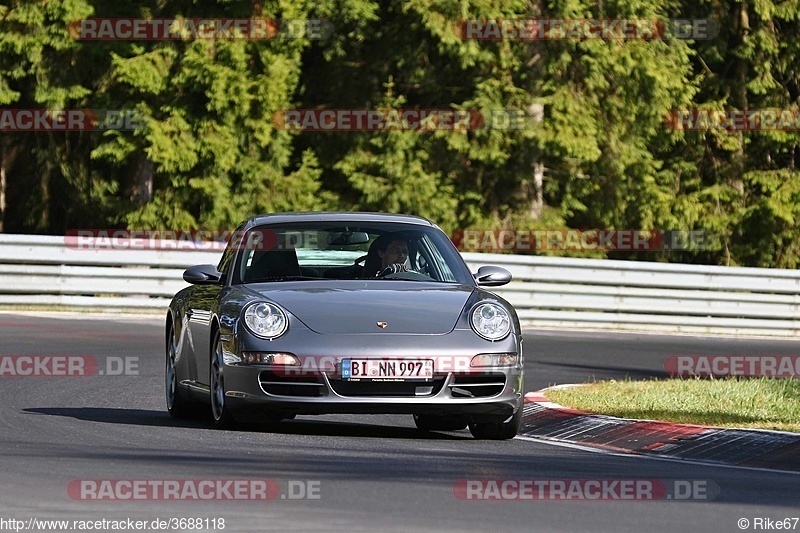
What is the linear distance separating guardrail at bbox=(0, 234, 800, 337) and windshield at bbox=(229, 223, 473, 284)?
11.3 metres

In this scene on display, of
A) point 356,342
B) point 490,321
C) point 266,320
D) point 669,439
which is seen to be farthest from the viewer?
point 669,439

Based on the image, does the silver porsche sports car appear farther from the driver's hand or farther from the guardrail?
the guardrail

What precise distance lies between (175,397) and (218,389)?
4.12 feet

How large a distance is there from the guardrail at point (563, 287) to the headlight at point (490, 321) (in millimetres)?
12553

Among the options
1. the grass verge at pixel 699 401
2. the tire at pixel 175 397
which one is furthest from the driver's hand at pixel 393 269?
the grass verge at pixel 699 401

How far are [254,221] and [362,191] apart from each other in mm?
19733

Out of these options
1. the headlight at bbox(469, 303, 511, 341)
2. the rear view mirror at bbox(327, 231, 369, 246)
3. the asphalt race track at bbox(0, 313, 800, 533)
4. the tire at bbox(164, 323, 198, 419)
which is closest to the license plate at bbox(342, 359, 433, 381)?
the asphalt race track at bbox(0, 313, 800, 533)

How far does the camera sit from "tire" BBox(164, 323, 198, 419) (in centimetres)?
1155

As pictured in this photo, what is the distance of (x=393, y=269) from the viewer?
11180 mm

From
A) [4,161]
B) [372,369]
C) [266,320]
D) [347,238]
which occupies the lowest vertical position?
[372,369]

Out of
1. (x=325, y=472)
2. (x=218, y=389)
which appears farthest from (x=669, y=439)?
(x=325, y=472)

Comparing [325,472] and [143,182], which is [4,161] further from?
[325,472]

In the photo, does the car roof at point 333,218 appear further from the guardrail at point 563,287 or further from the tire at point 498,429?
the guardrail at point 563,287

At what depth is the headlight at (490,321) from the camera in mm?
10156
